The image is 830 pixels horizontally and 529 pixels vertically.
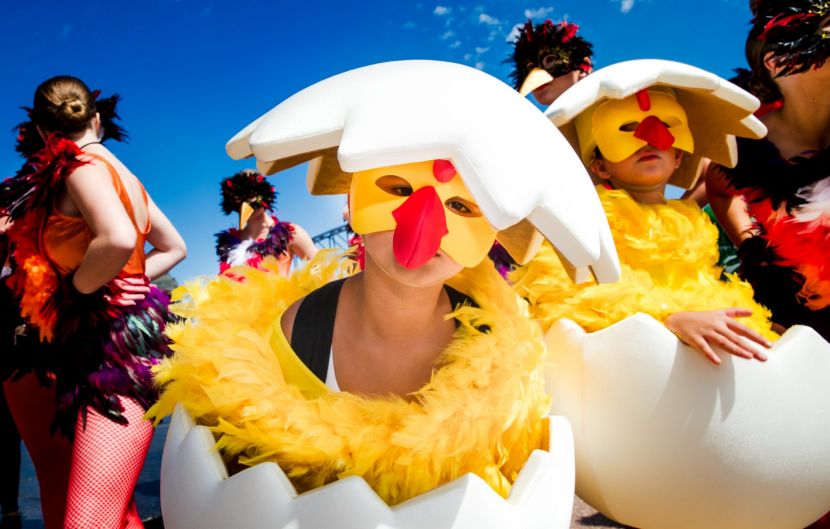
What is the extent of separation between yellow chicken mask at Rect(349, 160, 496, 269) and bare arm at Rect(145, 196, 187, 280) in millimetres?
1502

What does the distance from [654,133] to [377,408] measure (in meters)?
1.01

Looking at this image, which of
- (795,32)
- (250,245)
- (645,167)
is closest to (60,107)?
(645,167)

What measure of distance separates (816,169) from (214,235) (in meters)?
4.70

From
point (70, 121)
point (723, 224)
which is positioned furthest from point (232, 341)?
point (723, 224)

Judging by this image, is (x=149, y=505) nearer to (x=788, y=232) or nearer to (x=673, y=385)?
(x=673, y=385)

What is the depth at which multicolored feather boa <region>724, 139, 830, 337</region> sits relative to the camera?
57.3 inches

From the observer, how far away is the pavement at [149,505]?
235 centimetres

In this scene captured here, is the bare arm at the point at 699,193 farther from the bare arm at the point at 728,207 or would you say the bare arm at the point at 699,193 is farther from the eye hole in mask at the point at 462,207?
the eye hole in mask at the point at 462,207

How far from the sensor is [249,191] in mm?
4934

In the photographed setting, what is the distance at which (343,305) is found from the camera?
1.10 m

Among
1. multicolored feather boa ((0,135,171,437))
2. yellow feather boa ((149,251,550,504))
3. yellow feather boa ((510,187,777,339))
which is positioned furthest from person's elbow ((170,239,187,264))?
A: yellow feather boa ((510,187,777,339))

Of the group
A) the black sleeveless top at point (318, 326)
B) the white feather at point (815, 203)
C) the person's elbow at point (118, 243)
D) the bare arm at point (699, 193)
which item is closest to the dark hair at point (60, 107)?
the person's elbow at point (118, 243)

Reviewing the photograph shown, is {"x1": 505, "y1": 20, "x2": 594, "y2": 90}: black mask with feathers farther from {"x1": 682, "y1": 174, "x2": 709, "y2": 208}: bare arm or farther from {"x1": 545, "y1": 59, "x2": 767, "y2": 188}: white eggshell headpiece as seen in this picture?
{"x1": 545, "y1": 59, "x2": 767, "y2": 188}: white eggshell headpiece

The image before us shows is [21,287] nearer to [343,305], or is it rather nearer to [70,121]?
[70,121]
